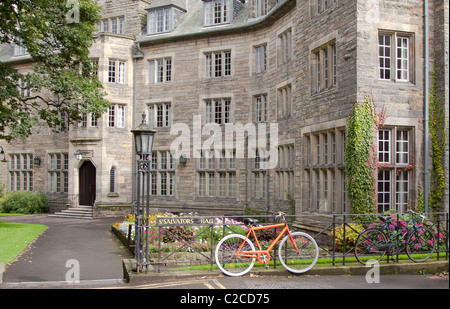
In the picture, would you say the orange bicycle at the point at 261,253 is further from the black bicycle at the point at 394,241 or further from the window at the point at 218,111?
the window at the point at 218,111

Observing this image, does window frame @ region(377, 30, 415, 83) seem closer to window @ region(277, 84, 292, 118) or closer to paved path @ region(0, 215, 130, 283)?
window @ region(277, 84, 292, 118)

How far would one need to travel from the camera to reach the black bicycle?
10172mm

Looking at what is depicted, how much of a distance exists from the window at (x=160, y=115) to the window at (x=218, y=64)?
3113 mm

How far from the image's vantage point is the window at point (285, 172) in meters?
19.6

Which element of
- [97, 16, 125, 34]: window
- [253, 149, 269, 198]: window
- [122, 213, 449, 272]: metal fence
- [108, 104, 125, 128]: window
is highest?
[97, 16, 125, 34]: window

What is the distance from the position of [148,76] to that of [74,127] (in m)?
5.16

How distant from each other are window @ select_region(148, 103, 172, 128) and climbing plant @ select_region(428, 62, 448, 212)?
15.8 metres

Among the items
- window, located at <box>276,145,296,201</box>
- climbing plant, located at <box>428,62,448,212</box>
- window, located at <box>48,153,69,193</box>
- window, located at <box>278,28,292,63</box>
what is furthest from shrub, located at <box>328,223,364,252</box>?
window, located at <box>48,153,69,193</box>

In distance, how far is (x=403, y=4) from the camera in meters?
13.3

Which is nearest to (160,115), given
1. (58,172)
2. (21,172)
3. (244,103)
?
(244,103)

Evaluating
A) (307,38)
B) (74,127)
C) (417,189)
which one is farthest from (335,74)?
(74,127)

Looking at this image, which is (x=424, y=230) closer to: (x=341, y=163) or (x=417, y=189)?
(x=417, y=189)

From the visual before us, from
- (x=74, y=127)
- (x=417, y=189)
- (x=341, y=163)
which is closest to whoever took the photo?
(x=417, y=189)

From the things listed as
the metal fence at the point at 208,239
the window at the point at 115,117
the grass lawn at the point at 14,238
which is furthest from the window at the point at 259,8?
the grass lawn at the point at 14,238
